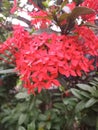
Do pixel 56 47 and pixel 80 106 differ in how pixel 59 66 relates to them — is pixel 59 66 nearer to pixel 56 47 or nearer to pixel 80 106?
pixel 56 47

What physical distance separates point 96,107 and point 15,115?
1.65 feet

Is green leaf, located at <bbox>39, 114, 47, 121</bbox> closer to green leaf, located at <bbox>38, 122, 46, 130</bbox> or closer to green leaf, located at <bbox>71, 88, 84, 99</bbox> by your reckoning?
green leaf, located at <bbox>38, 122, 46, 130</bbox>

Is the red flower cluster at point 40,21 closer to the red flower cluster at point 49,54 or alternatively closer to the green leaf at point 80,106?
the red flower cluster at point 49,54

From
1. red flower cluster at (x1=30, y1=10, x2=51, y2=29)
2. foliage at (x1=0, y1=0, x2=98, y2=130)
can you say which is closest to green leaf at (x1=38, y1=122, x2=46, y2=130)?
foliage at (x1=0, y1=0, x2=98, y2=130)

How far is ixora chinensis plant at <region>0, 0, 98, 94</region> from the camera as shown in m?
1.10

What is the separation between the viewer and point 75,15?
3.90ft

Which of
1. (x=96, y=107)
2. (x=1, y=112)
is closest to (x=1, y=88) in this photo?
(x=1, y=112)

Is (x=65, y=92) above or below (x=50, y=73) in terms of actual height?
below

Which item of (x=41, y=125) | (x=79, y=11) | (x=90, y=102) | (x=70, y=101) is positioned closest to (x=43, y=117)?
(x=41, y=125)

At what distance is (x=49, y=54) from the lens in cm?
112

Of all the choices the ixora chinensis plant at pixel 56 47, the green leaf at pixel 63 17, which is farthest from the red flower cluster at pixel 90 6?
the green leaf at pixel 63 17

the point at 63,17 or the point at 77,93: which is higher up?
the point at 63,17

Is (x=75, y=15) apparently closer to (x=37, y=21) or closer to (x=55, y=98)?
(x=37, y=21)

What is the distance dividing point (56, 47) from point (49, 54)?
0.15 ft
